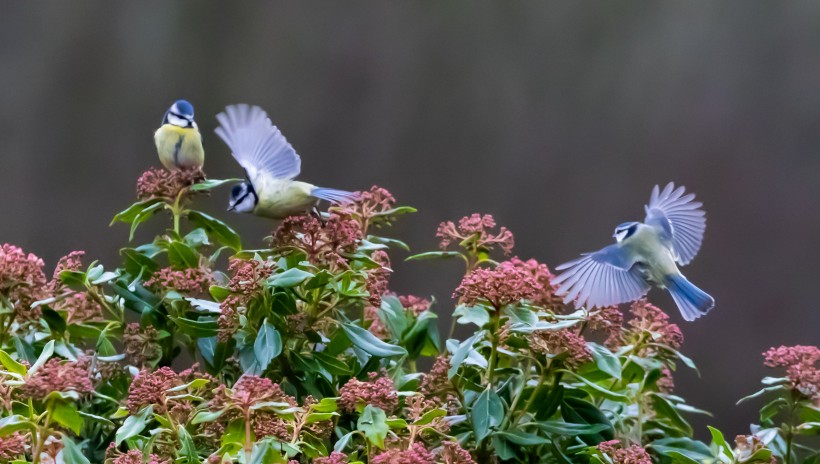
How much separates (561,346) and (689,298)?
1.46ft

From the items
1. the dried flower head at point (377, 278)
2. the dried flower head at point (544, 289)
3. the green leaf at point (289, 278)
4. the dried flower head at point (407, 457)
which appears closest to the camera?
the dried flower head at point (407, 457)

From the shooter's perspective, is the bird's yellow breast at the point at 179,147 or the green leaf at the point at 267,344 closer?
the green leaf at the point at 267,344

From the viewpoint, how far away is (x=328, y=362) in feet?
3.75

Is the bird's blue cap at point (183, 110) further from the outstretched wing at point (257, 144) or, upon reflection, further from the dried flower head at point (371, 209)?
the dried flower head at point (371, 209)

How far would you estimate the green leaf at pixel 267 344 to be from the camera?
3.41 feet

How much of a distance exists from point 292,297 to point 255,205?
275mm

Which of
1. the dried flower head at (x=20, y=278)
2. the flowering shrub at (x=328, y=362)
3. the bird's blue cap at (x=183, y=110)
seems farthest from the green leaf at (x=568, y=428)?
the bird's blue cap at (x=183, y=110)

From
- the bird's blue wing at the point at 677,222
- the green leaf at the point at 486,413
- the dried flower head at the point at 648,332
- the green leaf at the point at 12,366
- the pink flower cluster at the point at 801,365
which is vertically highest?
the bird's blue wing at the point at 677,222

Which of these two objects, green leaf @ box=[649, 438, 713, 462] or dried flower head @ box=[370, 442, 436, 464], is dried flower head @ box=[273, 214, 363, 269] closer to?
dried flower head @ box=[370, 442, 436, 464]

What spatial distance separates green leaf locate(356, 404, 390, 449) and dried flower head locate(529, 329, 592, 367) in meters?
0.23

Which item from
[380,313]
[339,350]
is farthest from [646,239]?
[339,350]

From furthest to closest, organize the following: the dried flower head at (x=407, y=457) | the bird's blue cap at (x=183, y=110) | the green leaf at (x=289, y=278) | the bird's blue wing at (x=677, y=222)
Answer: the bird's blue cap at (x=183, y=110) → the bird's blue wing at (x=677, y=222) → the green leaf at (x=289, y=278) → the dried flower head at (x=407, y=457)

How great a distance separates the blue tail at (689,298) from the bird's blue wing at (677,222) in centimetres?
5

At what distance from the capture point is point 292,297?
110 cm
